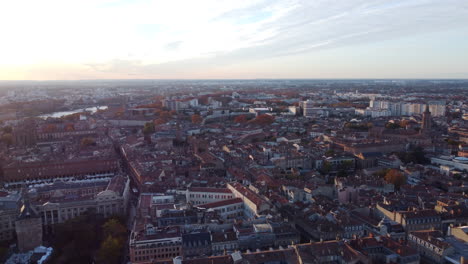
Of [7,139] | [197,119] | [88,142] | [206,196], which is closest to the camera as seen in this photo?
[206,196]

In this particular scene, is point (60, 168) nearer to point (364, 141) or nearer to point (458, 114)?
point (364, 141)

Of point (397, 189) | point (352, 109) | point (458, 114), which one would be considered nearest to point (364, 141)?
point (397, 189)

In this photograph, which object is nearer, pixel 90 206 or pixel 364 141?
pixel 90 206

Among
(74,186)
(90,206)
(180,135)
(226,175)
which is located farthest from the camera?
(180,135)

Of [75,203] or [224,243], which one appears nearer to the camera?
[224,243]

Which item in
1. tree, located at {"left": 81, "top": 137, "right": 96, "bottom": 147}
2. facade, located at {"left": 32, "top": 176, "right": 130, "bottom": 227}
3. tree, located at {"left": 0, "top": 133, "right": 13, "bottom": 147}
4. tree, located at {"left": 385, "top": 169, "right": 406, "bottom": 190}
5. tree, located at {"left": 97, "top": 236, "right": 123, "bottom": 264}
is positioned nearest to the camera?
tree, located at {"left": 97, "top": 236, "right": 123, "bottom": 264}

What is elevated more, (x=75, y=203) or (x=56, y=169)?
(x=75, y=203)

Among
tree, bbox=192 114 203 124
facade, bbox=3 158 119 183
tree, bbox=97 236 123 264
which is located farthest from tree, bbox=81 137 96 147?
tree, bbox=97 236 123 264

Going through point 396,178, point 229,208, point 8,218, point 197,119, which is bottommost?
point 8,218

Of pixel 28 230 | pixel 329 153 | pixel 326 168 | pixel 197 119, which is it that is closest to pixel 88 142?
pixel 197 119

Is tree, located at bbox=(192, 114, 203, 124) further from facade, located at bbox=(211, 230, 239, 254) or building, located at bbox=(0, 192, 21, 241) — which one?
facade, located at bbox=(211, 230, 239, 254)

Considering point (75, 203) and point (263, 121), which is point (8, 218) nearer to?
point (75, 203)
